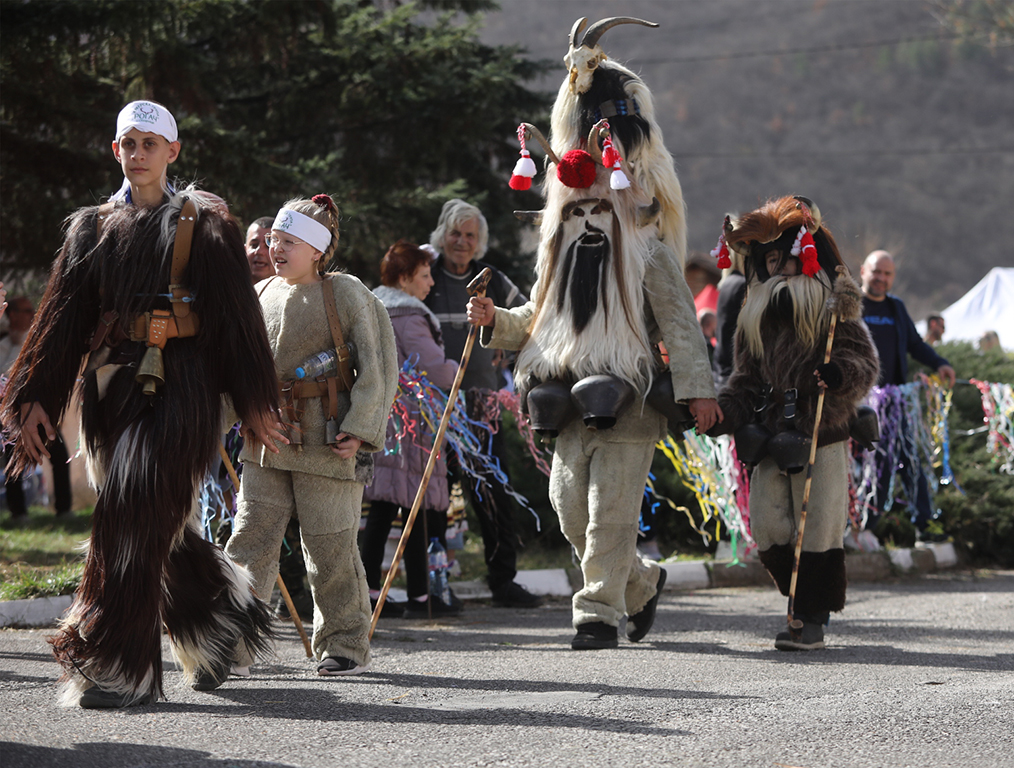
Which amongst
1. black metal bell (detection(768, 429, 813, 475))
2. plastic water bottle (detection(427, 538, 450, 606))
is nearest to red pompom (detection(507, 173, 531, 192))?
black metal bell (detection(768, 429, 813, 475))

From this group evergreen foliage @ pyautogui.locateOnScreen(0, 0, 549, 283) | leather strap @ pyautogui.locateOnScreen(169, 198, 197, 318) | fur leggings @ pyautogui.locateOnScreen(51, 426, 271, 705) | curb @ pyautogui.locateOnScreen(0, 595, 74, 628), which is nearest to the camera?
fur leggings @ pyautogui.locateOnScreen(51, 426, 271, 705)

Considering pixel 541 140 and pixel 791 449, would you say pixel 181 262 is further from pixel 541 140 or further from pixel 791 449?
pixel 791 449

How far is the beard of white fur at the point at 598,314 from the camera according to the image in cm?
579

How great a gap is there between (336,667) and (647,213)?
2.49 m

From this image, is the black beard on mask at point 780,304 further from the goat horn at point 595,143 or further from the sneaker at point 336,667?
the sneaker at point 336,667

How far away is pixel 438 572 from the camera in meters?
7.28

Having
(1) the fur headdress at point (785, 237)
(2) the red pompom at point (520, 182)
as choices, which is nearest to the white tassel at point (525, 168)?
(2) the red pompom at point (520, 182)

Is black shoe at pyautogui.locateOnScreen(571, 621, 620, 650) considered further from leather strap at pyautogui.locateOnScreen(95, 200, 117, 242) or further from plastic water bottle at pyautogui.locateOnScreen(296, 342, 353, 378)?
leather strap at pyautogui.locateOnScreen(95, 200, 117, 242)

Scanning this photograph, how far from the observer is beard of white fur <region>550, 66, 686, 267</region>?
5973 mm

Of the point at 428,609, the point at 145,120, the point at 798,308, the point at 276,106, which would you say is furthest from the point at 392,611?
the point at 276,106

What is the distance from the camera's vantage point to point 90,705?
4133mm

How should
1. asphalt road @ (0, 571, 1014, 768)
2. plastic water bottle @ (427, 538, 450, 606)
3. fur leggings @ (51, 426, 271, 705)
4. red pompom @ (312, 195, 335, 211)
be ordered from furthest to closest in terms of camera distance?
plastic water bottle @ (427, 538, 450, 606), red pompom @ (312, 195, 335, 211), fur leggings @ (51, 426, 271, 705), asphalt road @ (0, 571, 1014, 768)

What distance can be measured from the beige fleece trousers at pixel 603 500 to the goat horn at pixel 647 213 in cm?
89

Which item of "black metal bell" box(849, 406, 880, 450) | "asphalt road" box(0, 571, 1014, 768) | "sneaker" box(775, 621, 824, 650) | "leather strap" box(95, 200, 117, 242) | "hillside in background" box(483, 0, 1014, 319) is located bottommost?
"asphalt road" box(0, 571, 1014, 768)
